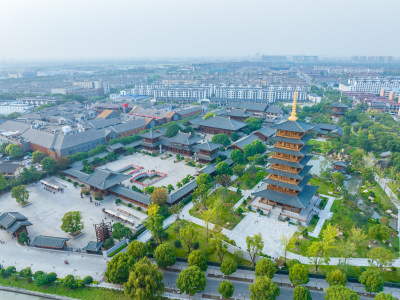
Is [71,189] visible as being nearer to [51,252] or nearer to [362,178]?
[51,252]

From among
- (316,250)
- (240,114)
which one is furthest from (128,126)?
(316,250)

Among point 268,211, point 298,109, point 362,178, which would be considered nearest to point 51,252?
point 268,211

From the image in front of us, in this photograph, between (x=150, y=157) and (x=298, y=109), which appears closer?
(x=150, y=157)

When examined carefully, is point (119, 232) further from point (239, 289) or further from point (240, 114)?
point (240, 114)

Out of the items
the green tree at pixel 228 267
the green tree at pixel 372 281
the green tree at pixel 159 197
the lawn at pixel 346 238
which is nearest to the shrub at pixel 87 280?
the green tree at pixel 228 267

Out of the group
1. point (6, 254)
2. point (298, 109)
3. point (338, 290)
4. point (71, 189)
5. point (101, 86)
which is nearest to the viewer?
point (338, 290)

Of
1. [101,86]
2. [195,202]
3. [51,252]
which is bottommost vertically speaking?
[51,252]

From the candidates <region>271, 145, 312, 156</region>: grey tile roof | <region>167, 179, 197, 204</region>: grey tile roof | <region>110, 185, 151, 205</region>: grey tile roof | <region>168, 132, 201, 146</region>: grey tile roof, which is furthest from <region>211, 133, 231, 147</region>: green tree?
<region>110, 185, 151, 205</region>: grey tile roof

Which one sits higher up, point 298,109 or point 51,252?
point 298,109
